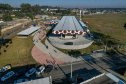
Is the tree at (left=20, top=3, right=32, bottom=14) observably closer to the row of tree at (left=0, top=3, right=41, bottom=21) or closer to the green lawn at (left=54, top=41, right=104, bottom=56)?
the row of tree at (left=0, top=3, right=41, bottom=21)

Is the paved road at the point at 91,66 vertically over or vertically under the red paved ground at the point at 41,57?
under

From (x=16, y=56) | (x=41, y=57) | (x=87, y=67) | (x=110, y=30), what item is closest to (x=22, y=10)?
(x=110, y=30)

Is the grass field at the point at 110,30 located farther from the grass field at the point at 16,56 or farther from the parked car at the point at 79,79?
the grass field at the point at 16,56

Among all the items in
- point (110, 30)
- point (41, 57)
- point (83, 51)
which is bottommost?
point (41, 57)

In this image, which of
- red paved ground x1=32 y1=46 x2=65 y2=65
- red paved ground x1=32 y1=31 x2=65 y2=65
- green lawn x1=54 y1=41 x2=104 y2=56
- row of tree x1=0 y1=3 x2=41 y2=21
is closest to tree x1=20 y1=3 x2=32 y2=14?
row of tree x1=0 y1=3 x2=41 y2=21

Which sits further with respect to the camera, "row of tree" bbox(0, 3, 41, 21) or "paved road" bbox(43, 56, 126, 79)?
"row of tree" bbox(0, 3, 41, 21)

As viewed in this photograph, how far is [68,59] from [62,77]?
7.29m

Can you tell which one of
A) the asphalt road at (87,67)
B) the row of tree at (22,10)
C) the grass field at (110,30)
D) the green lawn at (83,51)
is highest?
the row of tree at (22,10)

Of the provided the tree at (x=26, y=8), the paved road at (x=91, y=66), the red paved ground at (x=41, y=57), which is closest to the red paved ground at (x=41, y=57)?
the red paved ground at (x=41, y=57)

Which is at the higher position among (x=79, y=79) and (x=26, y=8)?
(x=26, y=8)

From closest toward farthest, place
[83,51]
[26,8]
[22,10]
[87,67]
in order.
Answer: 1. [87,67]
2. [83,51]
3. [26,8]
4. [22,10]

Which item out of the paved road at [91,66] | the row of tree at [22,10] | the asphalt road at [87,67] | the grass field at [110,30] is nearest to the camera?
the asphalt road at [87,67]

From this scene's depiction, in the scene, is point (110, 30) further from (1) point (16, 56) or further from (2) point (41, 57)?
(1) point (16, 56)

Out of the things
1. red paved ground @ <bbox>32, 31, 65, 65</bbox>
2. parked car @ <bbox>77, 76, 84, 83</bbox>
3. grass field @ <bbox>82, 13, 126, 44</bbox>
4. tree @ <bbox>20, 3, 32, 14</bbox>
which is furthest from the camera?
tree @ <bbox>20, 3, 32, 14</bbox>
